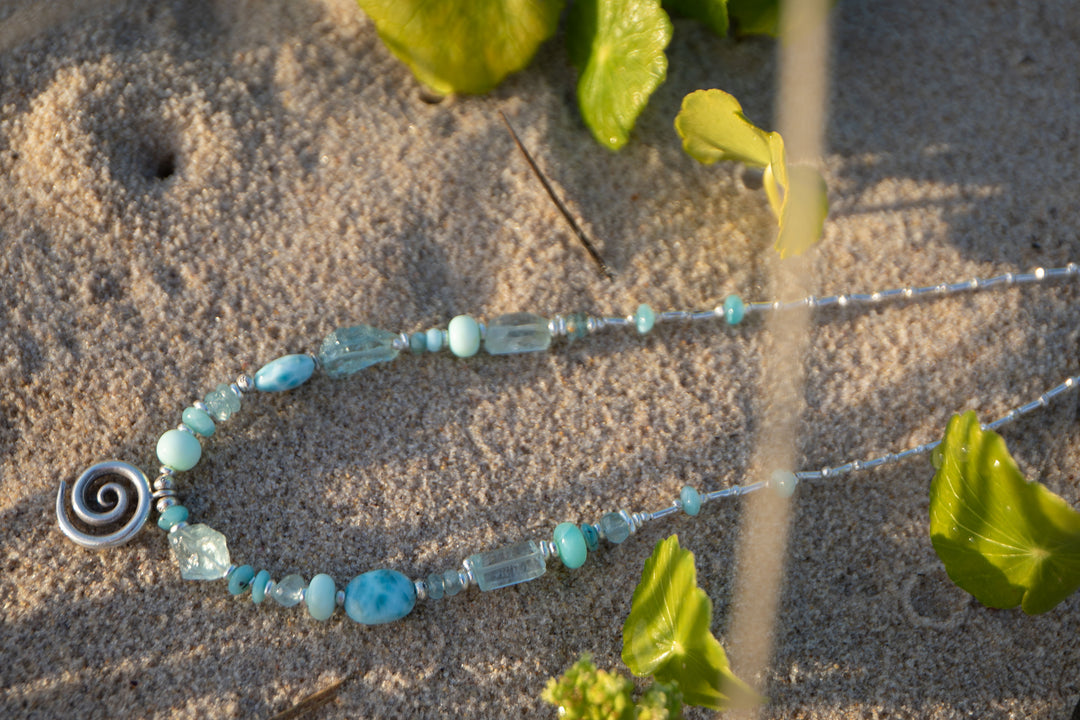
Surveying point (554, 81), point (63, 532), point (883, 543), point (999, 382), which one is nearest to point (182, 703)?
point (63, 532)

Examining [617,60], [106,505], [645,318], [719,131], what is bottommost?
[645,318]

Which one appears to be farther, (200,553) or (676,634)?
(200,553)

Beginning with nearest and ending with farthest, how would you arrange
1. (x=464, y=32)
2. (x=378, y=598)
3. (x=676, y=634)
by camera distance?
(x=676, y=634)
(x=378, y=598)
(x=464, y=32)

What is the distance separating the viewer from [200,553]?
1.24m

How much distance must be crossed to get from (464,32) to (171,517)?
918 millimetres

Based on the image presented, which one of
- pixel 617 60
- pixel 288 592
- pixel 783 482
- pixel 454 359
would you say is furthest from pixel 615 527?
pixel 617 60

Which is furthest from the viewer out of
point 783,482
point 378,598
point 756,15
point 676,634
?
point 756,15

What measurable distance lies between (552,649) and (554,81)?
1.00 m

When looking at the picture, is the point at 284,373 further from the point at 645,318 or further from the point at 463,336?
the point at 645,318

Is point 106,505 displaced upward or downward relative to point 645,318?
upward

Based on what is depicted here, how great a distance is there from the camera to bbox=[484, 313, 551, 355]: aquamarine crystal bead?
4.54ft

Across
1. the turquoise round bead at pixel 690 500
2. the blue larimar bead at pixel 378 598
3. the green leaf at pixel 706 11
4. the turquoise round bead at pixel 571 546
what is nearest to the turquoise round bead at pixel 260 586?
the blue larimar bead at pixel 378 598

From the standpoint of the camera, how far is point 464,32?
145 cm

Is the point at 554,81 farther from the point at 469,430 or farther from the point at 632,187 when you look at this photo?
the point at 469,430
